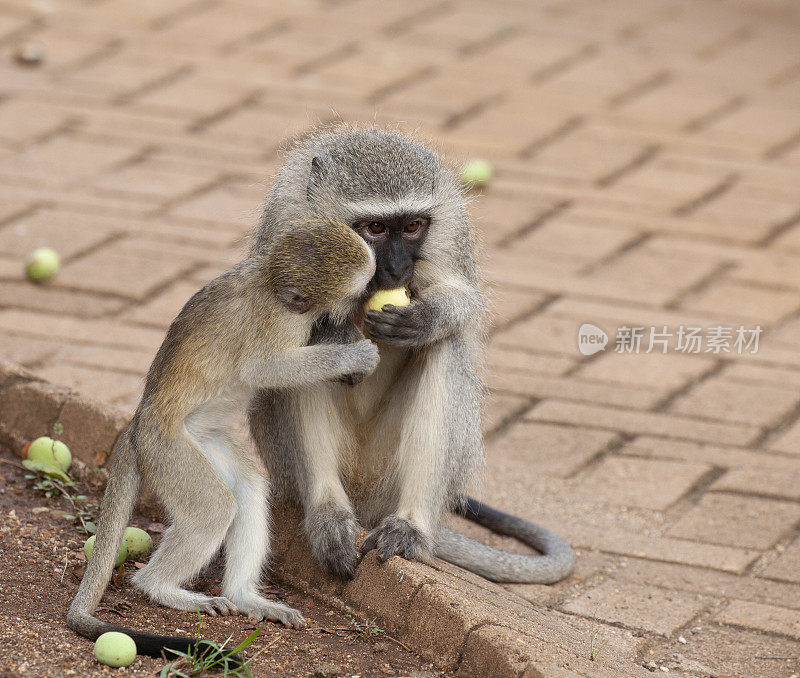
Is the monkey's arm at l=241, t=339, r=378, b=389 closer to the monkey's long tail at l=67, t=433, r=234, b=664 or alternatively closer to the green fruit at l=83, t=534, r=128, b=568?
Result: the monkey's long tail at l=67, t=433, r=234, b=664

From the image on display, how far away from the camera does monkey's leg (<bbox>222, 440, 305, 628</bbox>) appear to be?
3.16 meters

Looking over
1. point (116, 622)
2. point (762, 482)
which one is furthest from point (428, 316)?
point (762, 482)

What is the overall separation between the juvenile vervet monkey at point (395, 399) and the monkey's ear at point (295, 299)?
198mm

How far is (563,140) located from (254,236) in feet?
12.0

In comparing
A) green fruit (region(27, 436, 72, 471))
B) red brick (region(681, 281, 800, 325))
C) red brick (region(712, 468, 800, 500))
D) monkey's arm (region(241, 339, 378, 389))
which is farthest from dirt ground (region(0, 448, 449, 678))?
red brick (region(681, 281, 800, 325))

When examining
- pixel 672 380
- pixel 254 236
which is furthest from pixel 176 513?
pixel 672 380

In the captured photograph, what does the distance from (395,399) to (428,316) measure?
34cm

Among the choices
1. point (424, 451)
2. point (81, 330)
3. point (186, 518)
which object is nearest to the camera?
point (186, 518)

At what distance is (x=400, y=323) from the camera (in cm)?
334

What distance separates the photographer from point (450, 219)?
3631mm

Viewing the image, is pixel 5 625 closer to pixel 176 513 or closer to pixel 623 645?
pixel 176 513

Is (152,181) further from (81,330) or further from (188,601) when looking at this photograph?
(188,601)

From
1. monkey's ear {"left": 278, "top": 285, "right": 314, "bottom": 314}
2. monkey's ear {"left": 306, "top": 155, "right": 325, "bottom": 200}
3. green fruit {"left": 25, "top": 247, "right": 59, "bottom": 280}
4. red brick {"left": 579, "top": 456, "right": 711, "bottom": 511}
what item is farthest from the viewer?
green fruit {"left": 25, "top": 247, "right": 59, "bottom": 280}

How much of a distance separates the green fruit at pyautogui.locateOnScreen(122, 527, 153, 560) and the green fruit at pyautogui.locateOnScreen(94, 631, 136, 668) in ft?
2.04
